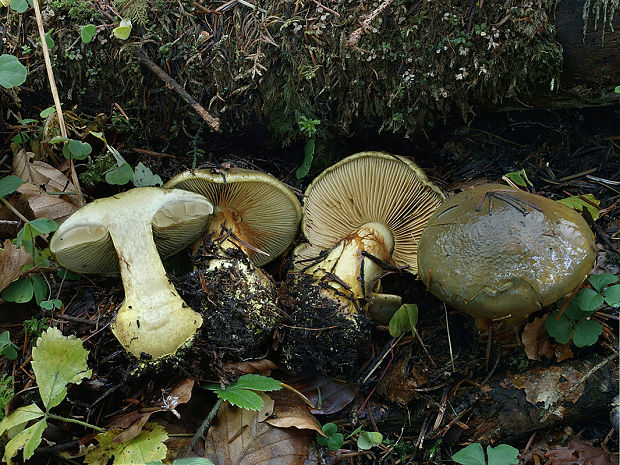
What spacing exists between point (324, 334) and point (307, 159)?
1.03m

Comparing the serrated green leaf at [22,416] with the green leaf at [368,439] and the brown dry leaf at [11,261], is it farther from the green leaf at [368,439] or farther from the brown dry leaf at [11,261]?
the green leaf at [368,439]

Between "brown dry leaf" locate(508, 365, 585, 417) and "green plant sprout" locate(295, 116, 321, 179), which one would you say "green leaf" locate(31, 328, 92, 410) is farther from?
"brown dry leaf" locate(508, 365, 585, 417)

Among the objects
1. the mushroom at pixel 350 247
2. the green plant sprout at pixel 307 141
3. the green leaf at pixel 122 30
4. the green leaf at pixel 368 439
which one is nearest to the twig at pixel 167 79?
the green leaf at pixel 122 30

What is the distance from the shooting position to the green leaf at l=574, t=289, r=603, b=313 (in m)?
2.44

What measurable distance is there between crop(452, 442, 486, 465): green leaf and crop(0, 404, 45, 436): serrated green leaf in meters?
1.81

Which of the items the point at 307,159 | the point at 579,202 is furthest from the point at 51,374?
the point at 579,202

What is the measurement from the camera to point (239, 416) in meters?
2.46

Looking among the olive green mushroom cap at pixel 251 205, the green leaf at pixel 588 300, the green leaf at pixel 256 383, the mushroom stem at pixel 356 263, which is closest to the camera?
the green leaf at pixel 256 383

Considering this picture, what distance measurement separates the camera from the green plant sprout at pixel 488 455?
89.4 inches

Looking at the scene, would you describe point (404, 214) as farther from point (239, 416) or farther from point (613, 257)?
point (239, 416)

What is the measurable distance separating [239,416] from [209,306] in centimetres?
56

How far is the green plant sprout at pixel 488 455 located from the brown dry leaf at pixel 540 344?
0.51 m

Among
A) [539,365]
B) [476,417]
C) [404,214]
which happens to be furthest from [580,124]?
[476,417]

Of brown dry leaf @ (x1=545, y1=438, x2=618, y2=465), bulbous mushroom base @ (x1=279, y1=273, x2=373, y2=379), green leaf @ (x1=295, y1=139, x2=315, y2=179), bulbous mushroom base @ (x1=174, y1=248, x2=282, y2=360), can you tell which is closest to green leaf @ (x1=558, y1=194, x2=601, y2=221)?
brown dry leaf @ (x1=545, y1=438, x2=618, y2=465)
